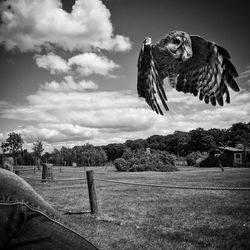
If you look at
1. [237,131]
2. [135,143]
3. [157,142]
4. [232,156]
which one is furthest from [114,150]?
[232,156]

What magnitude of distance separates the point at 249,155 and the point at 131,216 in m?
46.9

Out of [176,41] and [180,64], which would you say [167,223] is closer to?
[180,64]

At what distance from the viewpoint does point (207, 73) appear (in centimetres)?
298

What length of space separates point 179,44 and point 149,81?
1.66 ft

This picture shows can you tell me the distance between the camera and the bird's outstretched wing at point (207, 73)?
2658mm

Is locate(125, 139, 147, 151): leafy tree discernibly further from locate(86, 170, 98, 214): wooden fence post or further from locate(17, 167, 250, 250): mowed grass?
locate(86, 170, 98, 214): wooden fence post

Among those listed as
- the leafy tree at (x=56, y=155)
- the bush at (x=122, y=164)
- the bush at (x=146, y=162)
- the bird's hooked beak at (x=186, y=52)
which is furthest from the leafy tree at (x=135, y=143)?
the bird's hooked beak at (x=186, y=52)

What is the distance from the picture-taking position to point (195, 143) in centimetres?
7888

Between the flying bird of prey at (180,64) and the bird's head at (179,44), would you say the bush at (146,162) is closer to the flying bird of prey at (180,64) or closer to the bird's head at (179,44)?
the flying bird of prey at (180,64)

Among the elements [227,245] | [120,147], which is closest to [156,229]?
[227,245]

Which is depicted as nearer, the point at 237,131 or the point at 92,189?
the point at 92,189

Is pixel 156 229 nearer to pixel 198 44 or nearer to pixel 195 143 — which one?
pixel 198 44

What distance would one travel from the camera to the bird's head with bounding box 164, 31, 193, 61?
2.60m

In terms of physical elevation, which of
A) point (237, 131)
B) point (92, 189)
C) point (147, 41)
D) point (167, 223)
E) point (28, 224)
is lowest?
point (167, 223)
